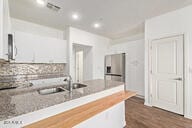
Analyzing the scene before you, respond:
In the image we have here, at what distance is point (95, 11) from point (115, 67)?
8.14 ft

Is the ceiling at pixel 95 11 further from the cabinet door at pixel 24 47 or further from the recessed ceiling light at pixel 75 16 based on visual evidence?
the cabinet door at pixel 24 47

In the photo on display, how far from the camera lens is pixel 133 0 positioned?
2393mm

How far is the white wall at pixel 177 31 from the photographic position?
2.53m

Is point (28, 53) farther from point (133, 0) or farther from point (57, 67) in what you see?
point (133, 0)

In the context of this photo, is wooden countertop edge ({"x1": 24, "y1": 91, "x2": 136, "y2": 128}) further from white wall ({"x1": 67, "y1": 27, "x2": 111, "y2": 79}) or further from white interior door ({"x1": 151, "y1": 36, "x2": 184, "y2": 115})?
white wall ({"x1": 67, "y1": 27, "x2": 111, "y2": 79})

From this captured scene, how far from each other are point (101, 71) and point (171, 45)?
3005 mm

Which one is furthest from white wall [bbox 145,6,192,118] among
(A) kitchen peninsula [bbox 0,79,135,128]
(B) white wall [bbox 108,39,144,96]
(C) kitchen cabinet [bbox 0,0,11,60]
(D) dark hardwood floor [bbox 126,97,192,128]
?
(C) kitchen cabinet [bbox 0,0,11,60]

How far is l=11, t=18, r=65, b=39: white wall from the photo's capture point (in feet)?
10.4

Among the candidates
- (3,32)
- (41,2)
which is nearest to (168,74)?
(3,32)

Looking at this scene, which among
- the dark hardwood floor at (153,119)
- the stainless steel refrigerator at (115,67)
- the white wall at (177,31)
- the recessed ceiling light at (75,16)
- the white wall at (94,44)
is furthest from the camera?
the stainless steel refrigerator at (115,67)

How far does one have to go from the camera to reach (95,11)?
287 cm

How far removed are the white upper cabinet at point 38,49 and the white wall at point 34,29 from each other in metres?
0.47

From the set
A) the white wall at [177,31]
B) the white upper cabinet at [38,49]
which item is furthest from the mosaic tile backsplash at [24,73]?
the white wall at [177,31]

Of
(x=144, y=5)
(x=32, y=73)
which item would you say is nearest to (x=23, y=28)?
(x=32, y=73)
